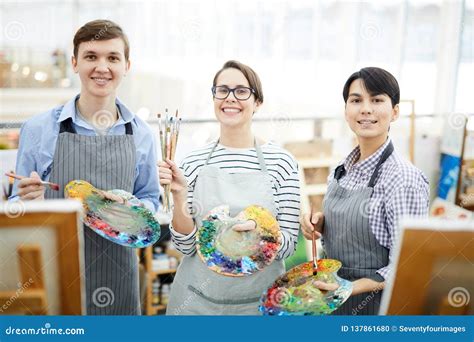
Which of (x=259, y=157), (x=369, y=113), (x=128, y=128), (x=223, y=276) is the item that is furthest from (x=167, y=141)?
(x=369, y=113)

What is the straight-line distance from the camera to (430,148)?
5.05 ft

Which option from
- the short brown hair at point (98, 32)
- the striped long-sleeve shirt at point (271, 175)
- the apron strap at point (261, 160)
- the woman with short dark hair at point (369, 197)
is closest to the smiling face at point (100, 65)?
the short brown hair at point (98, 32)

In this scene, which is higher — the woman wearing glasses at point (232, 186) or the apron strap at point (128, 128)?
the apron strap at point (128, 128)

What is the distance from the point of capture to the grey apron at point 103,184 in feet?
4.20

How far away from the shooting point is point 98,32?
127 centimetres

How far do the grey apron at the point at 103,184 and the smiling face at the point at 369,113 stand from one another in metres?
0.51

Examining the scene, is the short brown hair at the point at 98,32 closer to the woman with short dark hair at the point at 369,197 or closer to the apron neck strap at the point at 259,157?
the apron neck strap at the point at 259,157

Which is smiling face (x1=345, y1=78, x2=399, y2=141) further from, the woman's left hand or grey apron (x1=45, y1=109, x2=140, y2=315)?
grey apron (x1=45, y1=109, x2=140, y2=315)

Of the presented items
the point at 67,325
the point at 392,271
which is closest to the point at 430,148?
the point at 392,271

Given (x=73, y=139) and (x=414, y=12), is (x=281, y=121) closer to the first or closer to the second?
(x=414, y=12)

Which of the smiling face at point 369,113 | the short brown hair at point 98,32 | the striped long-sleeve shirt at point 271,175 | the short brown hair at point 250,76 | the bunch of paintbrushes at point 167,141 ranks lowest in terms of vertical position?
the striped long-sleeve shirt at point 271,175

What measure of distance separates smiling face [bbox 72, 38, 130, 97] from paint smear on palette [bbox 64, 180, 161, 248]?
217mm

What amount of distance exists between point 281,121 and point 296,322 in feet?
1.95

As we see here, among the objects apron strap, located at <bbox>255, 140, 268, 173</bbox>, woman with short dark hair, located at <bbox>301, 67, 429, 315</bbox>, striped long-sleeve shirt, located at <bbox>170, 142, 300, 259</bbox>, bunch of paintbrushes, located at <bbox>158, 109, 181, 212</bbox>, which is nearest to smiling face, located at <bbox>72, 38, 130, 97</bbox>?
bunch of paintbrushes, located at <bbox>158, 109, 181, 212</bbox>
